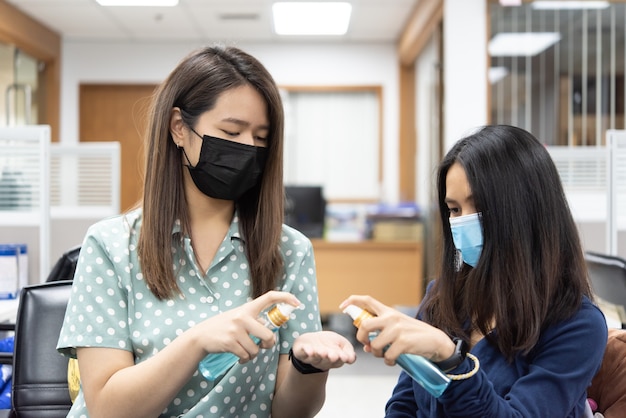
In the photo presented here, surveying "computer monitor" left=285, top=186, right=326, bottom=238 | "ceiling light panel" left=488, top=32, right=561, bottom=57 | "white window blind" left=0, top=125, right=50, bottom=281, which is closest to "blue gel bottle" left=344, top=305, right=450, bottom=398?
"white window blind" left=0, top=125, right=50, bottom=281

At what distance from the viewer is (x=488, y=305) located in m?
1.20

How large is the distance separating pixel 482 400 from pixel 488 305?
0.22 meters

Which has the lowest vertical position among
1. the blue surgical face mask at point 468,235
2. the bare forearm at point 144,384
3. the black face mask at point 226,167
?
the bare forearm at point 144,384

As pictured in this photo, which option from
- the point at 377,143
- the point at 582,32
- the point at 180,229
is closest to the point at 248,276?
the point at 180,229

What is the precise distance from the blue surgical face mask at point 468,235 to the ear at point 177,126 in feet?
1.69

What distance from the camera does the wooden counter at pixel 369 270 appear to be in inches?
203

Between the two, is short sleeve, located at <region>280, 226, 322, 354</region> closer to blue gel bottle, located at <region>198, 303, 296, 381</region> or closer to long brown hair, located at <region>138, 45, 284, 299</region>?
long brown hair, located at <region>138, 45, 284, 299</region>

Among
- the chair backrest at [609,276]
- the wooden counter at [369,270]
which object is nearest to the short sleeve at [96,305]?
the chair backrest at [609,276]

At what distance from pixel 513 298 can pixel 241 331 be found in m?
0.45

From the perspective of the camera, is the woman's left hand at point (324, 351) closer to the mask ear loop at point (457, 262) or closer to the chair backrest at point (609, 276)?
the mask ear loop at point (457, 262)

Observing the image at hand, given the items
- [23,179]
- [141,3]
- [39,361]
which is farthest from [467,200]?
[141,3]

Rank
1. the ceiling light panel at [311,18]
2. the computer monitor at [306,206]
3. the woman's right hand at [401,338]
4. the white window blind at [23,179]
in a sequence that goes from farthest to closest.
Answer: the computer monitor at [306,206] < the ceiling light panel at [311,18] < the white window blind at [23,179] < the woman's right hand at [401,338]

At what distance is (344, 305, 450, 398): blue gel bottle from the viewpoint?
98cm

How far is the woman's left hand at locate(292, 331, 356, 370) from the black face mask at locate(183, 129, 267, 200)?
331mm
